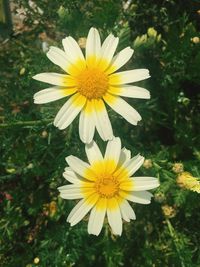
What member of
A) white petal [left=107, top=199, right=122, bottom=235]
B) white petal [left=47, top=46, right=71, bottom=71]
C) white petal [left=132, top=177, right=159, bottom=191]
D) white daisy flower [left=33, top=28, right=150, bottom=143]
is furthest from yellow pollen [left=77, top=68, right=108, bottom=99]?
white petal [left=107, top=199, right=122, bottom=235]

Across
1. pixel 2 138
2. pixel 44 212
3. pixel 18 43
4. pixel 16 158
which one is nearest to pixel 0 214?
pixel 44 212

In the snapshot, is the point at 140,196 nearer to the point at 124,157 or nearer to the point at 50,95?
the point at 124,157

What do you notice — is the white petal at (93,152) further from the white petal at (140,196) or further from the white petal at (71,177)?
the white petal at (140,196)

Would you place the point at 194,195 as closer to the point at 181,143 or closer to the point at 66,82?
the point at 181,143

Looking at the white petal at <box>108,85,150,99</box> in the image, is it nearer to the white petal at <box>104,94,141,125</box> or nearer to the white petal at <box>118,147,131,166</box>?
the white petal at <box>104,94,141,125</box>

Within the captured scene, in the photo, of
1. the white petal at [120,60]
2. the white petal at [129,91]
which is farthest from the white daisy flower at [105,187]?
the white petal at [120,60]
